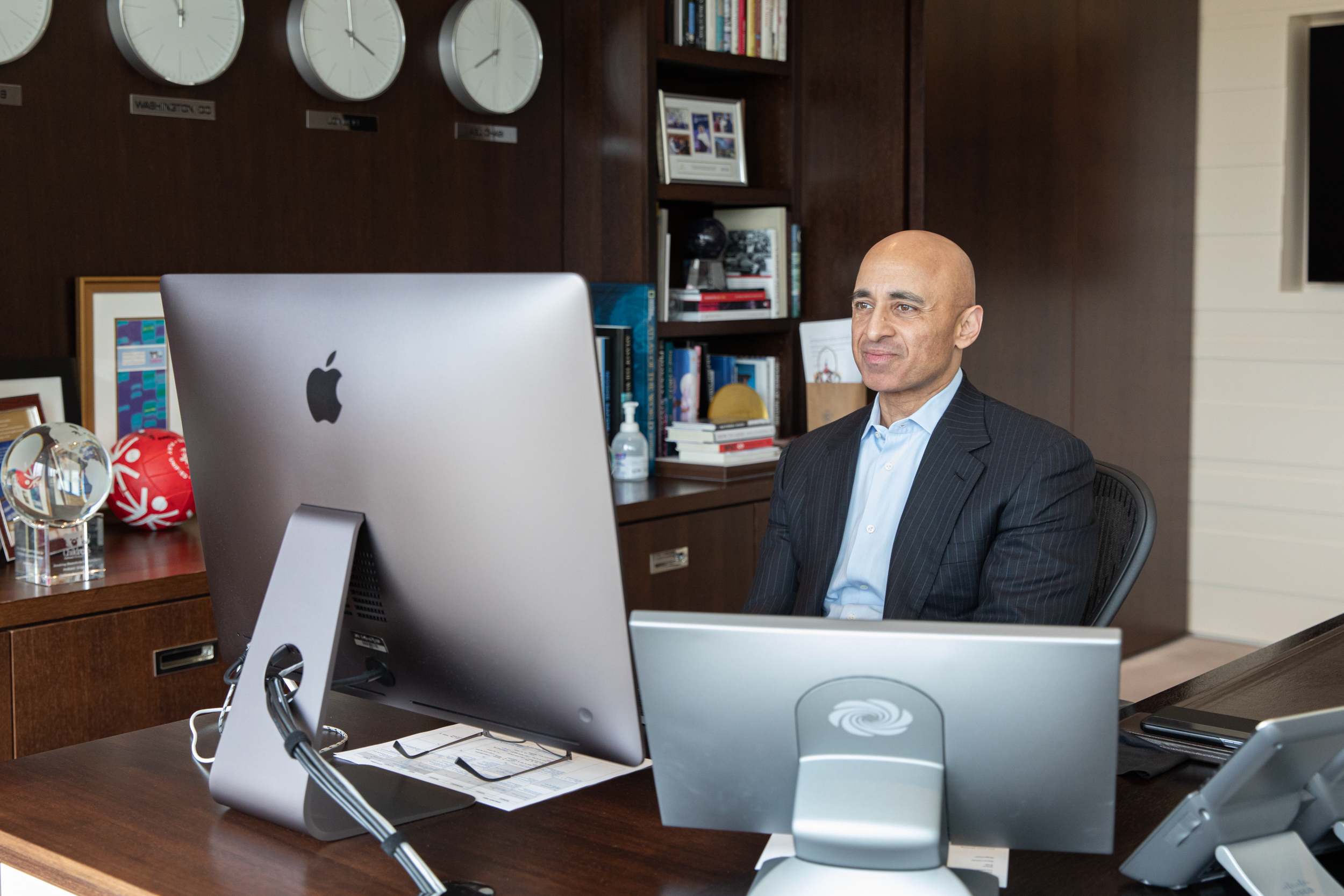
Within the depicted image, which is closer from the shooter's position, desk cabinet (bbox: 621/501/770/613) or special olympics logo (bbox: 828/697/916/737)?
special olympics logo (bbox: 828/697/916/737)

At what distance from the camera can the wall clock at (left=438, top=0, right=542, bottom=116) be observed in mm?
3393

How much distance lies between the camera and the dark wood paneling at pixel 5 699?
216 centimetres

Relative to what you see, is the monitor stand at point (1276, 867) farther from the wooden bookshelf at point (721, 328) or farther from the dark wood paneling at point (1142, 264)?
the dark wood paneling at point (1142, 264)

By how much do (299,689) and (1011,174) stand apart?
328 centimetres

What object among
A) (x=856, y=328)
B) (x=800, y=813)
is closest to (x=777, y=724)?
(x=800, y=813)

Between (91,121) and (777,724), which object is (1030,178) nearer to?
(91,121)

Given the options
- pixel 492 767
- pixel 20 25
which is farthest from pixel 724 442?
pixel 492 767

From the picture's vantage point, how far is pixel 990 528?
2006 millimetres

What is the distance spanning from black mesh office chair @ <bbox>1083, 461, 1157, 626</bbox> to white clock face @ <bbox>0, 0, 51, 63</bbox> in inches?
86.6

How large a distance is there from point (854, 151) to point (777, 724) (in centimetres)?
308

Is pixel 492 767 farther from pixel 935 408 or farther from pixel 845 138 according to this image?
pixel 845 138

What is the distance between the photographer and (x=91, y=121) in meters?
2.79

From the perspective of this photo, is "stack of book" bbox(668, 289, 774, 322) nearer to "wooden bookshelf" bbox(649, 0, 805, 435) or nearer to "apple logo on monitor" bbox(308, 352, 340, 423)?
"wooden bookshelf" bbox(649, 0, 805, 435)

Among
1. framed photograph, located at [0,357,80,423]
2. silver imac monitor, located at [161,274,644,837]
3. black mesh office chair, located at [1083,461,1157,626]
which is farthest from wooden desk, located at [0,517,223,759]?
black mesh office chair, located at [1083,461,1157,626]
